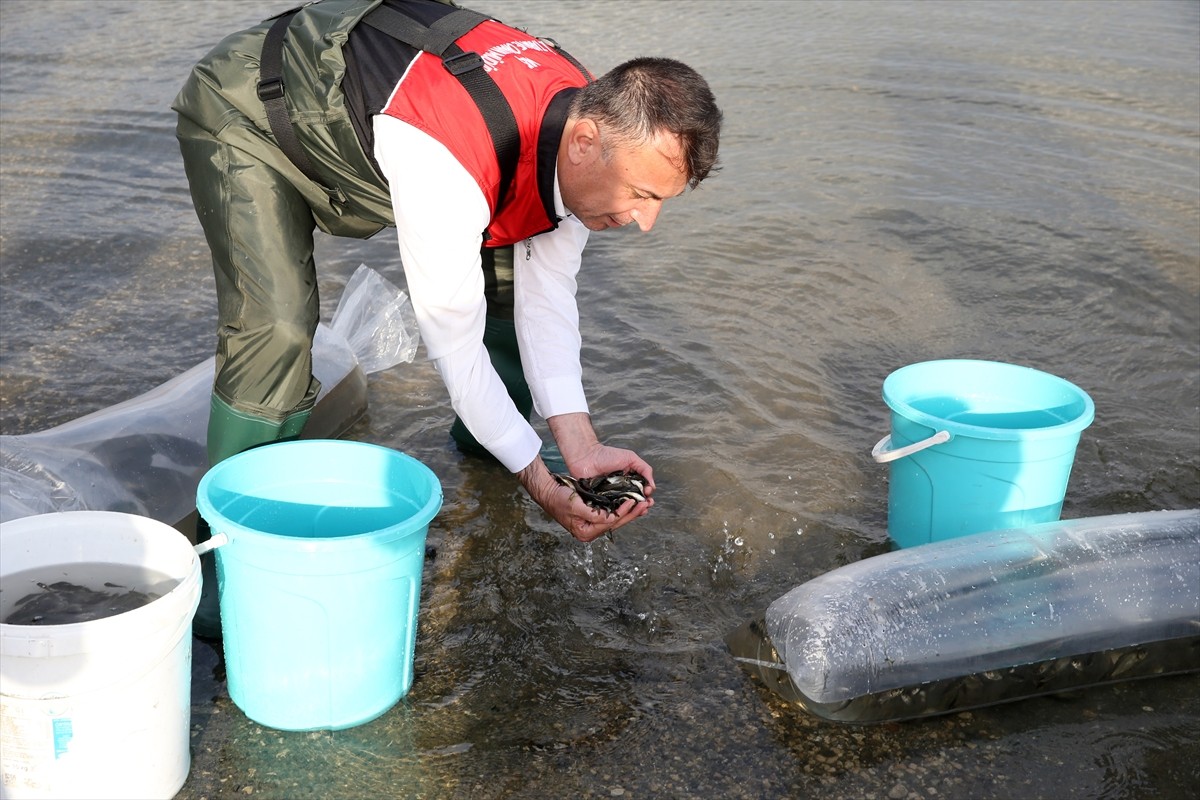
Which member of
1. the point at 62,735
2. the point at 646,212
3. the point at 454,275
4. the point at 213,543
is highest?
the point at 646,212

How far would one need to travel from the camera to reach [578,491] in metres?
3.04

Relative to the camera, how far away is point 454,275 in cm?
273

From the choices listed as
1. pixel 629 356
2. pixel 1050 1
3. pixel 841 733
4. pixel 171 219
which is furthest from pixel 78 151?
pixel 1050 1

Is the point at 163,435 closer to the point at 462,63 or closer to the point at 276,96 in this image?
the point at 276,96

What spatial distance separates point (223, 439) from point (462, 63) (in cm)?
123

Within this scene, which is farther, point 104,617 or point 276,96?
point 276,96

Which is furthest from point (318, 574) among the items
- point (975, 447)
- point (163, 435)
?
point (975, 447)

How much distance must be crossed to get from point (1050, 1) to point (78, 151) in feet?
28.9

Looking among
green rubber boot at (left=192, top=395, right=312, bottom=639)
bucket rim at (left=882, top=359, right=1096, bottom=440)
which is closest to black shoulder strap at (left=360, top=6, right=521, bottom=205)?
green rubber boot at (left=192, top=395, right=312, bottom=639)

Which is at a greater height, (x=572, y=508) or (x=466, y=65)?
(x=466, y=65)

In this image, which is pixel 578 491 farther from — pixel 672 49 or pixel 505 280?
pixel 672 49

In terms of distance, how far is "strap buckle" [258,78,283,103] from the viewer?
2891 mm

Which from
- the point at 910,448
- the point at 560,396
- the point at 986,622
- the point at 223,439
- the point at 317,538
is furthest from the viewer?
the point at 560,396

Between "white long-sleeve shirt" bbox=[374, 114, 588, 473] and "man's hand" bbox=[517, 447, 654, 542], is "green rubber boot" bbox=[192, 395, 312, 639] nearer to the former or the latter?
"white long-sleeve shirt" bbox=[374, 114, 588, 473]
